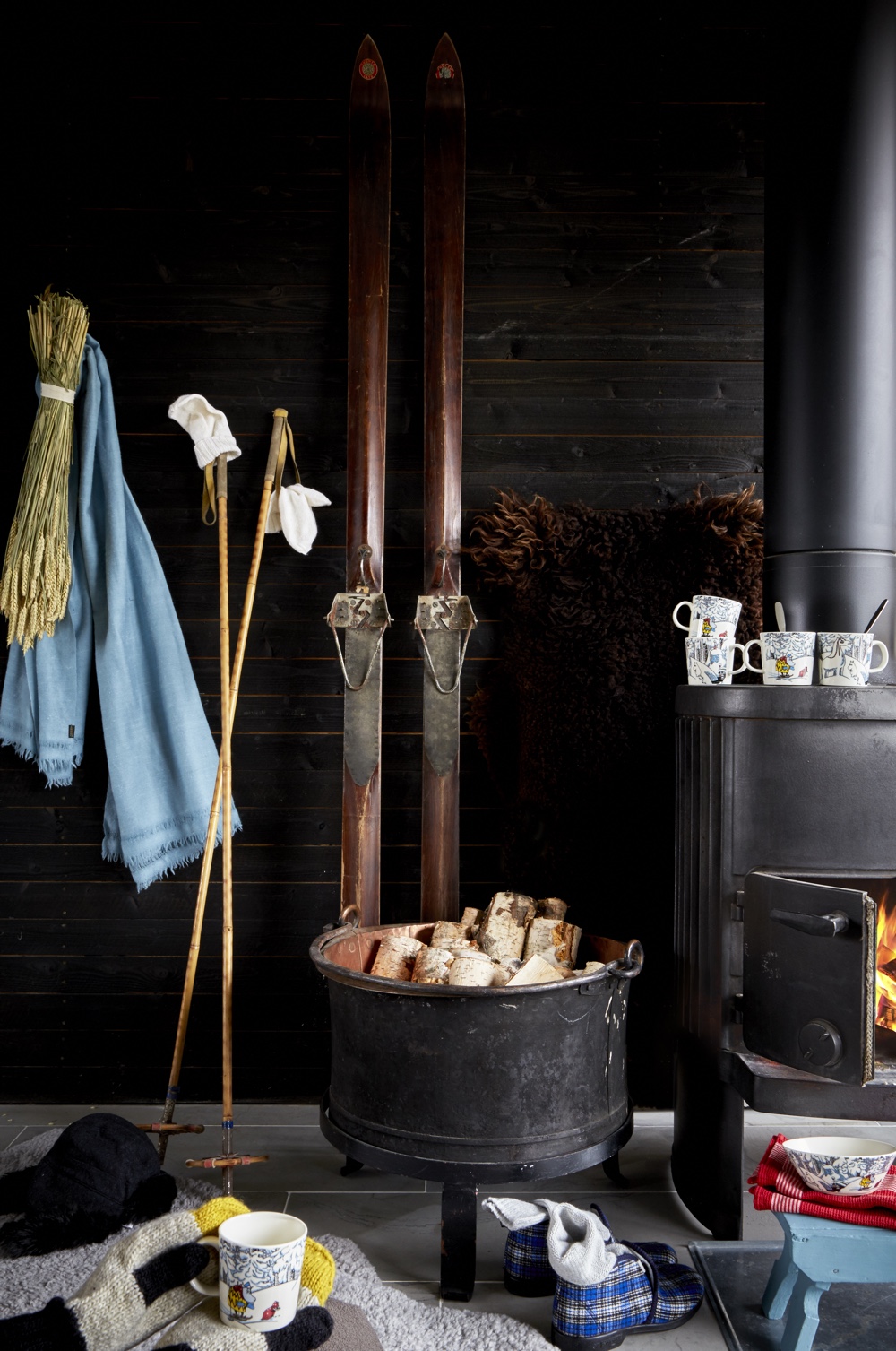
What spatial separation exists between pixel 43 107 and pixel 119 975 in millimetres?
2090

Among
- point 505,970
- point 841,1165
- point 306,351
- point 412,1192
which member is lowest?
point 412,1192

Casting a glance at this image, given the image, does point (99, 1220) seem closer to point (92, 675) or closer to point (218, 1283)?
point (218, 1283)

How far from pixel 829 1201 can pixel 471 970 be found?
67 cm

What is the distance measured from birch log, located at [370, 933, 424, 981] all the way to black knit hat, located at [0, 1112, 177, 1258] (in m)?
0.56

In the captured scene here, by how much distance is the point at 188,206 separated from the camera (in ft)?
7.68

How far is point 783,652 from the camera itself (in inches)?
67.8

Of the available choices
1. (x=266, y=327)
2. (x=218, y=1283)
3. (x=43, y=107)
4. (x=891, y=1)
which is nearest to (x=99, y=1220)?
(x=218, y=1283)

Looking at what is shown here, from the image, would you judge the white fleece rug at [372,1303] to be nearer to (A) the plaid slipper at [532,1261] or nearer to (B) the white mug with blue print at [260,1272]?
(A) the plaid slipper at [532,1261]

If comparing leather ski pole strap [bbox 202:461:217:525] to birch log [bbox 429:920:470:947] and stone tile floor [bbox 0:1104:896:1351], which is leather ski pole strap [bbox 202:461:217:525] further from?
stone tile floor [bbox 0:1104:896:1351]

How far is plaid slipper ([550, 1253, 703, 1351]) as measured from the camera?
1456mm

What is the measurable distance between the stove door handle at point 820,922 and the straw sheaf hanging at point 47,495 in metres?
1.64

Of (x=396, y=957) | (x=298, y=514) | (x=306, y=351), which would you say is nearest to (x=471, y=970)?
(x=396, y=957)

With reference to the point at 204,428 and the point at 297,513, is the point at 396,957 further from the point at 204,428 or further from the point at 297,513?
the point at 204,428

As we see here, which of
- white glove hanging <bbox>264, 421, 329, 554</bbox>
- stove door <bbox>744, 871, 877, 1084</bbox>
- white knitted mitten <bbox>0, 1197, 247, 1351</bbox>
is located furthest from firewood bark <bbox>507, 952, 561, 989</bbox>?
white glove hanging <bbox>264, 421, 329, 554</bbox>
